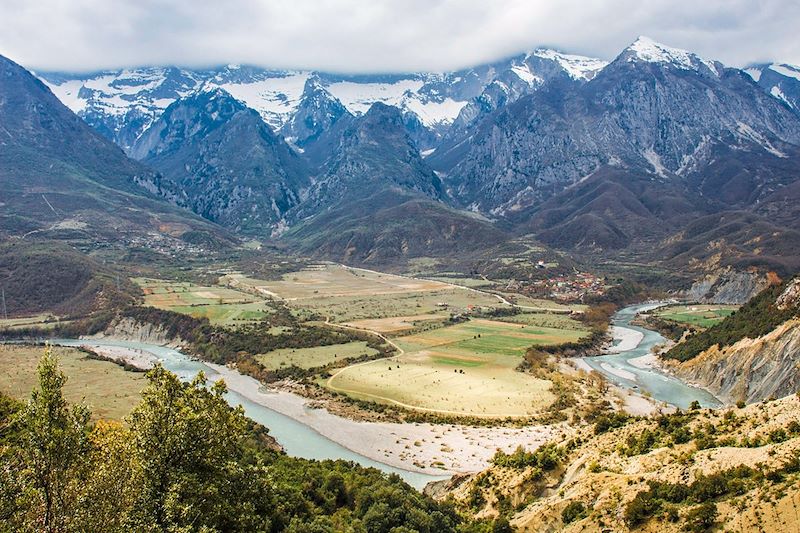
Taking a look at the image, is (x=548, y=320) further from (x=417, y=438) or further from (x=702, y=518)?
(x=702, y=518)

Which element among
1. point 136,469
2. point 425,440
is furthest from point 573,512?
point 425,440

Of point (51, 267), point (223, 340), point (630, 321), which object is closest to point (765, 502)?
point (223, 340)

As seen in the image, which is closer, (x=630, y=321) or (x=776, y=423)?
(x=776, y=423)

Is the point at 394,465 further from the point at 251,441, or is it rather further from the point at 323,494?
the point at 323,494

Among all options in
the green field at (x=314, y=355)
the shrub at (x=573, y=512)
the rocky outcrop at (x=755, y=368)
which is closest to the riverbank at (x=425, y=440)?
the green field at (x=314, y=355)

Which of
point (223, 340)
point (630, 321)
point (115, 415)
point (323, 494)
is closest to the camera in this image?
point (323, 494)

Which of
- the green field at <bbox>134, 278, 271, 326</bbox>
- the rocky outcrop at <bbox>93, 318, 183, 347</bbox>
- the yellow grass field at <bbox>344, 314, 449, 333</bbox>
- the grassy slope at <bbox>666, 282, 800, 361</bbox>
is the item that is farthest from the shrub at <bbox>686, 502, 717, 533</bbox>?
the rocky outcrop at <bbox>93, 318, 183, 347</bbox>

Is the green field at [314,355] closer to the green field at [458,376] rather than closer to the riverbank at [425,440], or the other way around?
the green field at [458,376]

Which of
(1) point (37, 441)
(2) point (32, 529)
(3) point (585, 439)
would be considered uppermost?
(1) point (37, 441)
